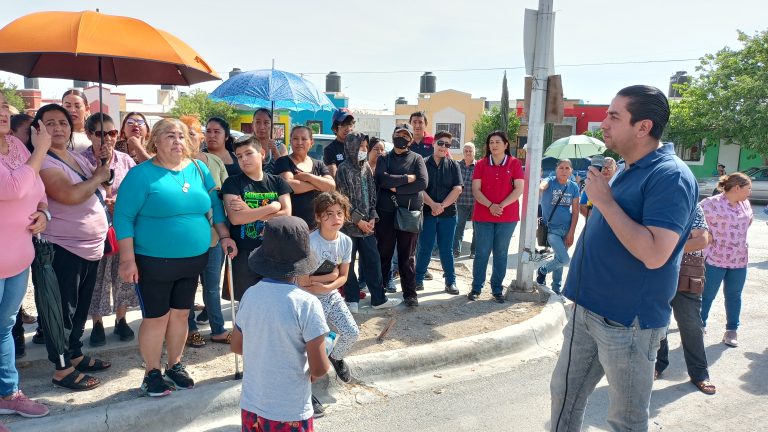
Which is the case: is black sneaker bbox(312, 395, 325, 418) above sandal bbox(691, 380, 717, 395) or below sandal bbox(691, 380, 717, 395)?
above

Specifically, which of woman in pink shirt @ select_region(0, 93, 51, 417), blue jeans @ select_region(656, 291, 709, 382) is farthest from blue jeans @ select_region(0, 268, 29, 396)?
blue jeans @ select_region(656, 291, 709, 382)

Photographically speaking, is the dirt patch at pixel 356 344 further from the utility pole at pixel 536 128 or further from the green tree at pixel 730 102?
the green tree at pixel 730 102

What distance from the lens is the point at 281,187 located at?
445 centimetres

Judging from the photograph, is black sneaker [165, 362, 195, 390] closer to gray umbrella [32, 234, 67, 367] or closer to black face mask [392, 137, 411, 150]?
gray umbrella [32, 234, 67, 367]

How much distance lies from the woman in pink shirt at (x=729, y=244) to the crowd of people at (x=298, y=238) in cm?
1

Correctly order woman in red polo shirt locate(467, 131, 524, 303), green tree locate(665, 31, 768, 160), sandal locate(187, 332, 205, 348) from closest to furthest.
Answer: sandal locate(187, 332, 205, 348), woman in red polo shirt locate(467, 131, 524, 303), green tree locate(665, 31, 768, 160)

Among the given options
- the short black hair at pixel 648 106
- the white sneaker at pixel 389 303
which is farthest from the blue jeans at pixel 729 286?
the short black hair at pixel 648 106

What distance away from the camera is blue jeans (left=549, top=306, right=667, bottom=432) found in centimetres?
270

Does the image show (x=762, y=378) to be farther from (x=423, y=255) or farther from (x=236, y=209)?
(x=236, y=209)

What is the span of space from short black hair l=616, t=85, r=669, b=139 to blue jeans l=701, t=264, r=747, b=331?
3.72 m

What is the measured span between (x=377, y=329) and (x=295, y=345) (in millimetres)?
2973

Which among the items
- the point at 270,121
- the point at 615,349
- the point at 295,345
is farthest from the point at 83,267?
the point at 615,349

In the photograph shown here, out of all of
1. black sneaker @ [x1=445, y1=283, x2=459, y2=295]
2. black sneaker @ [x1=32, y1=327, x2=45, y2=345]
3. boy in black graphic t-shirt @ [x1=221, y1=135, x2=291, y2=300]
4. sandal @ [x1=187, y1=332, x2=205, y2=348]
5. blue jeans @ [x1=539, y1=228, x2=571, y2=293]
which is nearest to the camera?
boy in black graphic t-shirt @ [x1=221, y1=135, x2=291, y2=300]

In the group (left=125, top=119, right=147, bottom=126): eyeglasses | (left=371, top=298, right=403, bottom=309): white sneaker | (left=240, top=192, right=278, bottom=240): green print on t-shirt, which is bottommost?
(left=371, top=298, right=403, bottom=309): white sneaker
